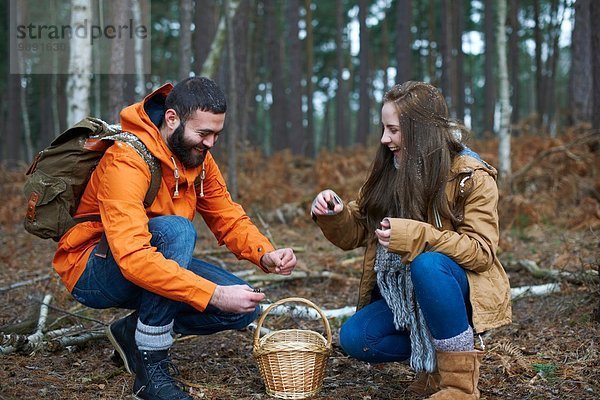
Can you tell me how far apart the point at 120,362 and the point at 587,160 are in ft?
24.4

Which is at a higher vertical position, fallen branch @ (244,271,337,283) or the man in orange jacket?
the man in orange jacket

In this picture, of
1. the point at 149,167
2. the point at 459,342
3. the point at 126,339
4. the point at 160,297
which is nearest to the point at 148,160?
the point at 149,167

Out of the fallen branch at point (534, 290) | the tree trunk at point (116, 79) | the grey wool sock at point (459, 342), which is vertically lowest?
the fallen branch at point (534, 290)

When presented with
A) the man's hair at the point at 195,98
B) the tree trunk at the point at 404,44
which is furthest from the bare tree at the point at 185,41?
the man's hair at the point at 195,98

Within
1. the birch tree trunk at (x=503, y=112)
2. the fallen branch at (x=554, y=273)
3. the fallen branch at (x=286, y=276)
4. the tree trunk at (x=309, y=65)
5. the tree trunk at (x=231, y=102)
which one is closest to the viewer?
the fallen branch at (x=554, y=273)

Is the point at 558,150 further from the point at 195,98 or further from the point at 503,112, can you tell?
the point at 195,98

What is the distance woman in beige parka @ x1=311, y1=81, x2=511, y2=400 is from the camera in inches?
113

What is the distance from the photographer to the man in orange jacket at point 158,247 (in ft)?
9.38

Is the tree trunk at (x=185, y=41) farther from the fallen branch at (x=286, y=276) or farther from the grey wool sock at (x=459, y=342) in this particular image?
the grey wool sock at (x=459, y=342)

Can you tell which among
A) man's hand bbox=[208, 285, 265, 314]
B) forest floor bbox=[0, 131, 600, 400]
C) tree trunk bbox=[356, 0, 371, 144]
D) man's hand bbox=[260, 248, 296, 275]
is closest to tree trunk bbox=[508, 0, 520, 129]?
tree trunk bbox=[356, 0, 371, 144]

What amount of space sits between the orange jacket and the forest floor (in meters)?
0.65

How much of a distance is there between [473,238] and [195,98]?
5.03 feet

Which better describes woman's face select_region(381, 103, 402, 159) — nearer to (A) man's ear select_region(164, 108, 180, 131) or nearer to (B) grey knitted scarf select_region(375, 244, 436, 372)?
(B) grey knitted scarf select_region(375, 244, 436, 372)

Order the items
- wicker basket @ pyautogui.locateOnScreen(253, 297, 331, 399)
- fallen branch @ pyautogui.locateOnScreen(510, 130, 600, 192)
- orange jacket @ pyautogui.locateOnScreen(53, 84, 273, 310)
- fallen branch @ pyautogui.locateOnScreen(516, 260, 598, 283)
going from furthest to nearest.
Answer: fallen branch @ pyautogui.locateOnScreen(510, 130, 600, 192)
fallen branch @ pyautogui.locateOnScreen(516, 260, 598, 283)
wicker basket @ pyautogui.locateOnScreen(253, 297, 331, 399)
orange jacket @ pyautogui.locateOnScreen(53, 84, 273, 310)
